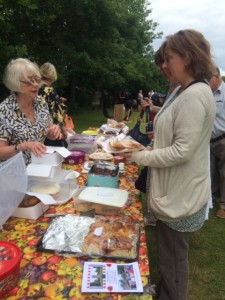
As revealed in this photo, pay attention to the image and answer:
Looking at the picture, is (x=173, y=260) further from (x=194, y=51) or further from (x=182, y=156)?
(x=194, y=51)

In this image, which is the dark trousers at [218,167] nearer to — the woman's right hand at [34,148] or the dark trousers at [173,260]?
the dark trousers at [173,260]

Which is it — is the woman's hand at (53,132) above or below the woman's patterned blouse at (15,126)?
below

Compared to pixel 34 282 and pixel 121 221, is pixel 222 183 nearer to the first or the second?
pixel 121 221

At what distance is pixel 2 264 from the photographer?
105 centimetres

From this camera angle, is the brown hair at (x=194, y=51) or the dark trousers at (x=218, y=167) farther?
the dark trousers at (x=218, y=167)

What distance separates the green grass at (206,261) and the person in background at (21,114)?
1568mm

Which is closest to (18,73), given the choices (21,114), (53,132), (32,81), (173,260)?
(32,81)

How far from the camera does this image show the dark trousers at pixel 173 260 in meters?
1.60

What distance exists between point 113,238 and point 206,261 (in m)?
1.83

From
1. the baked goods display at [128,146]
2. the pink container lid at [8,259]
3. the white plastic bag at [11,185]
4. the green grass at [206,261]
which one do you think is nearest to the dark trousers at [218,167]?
the green grass at [206,261]

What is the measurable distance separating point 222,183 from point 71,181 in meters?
2.56

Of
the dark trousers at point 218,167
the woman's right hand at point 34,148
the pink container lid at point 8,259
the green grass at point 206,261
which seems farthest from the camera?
the dark trousers at point 218,167

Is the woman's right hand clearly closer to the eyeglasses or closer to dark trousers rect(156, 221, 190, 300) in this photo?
the eyeglasses

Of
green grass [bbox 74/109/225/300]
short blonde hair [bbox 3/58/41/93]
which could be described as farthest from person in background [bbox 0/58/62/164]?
green grass [bbox 74/109/225/300]
